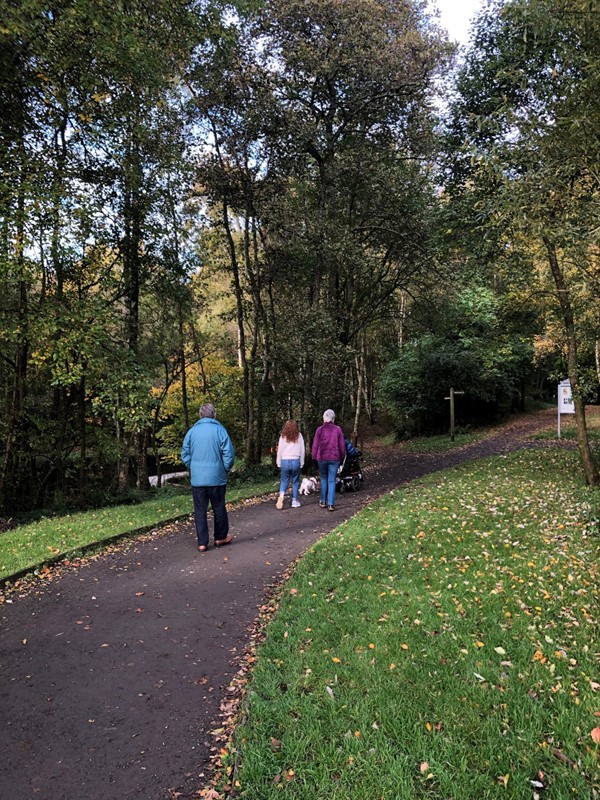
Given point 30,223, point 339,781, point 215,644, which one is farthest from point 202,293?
point 339,781

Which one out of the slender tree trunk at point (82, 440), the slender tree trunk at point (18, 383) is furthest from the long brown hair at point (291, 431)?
the slender tree trunk at point (82, 440)

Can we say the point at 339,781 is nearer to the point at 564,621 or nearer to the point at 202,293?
the point at 564,621

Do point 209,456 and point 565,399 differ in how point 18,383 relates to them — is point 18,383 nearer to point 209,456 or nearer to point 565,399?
point 209,456

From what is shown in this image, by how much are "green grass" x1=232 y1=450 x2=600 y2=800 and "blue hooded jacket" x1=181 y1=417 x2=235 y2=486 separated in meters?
1.78

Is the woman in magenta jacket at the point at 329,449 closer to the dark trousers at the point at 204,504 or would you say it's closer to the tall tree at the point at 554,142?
the dark trousers at the point at 204,504

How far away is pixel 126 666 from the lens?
159 inches

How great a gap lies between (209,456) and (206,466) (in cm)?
15

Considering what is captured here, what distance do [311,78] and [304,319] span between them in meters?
6.60

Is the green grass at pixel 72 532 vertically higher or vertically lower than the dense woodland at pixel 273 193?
lower

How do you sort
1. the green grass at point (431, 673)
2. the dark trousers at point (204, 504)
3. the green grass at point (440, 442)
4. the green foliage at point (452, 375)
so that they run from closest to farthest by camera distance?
the green grass at point (431, 673), the dark trousers at point (204, 504), the green grass at point (440, 442), the green foliage at point (452, 375)

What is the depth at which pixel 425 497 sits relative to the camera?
9.96 meters

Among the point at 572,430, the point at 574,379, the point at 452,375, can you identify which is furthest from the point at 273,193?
the point at 572,430

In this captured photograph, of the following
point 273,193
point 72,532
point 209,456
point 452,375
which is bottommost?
point 72,532

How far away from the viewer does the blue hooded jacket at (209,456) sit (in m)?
7.37
